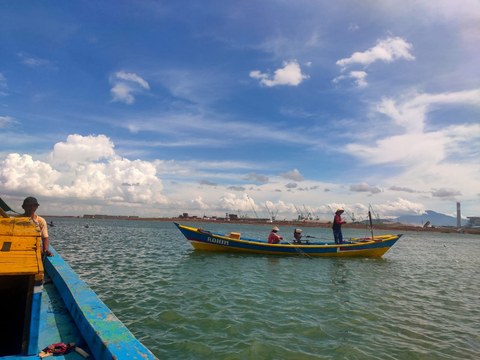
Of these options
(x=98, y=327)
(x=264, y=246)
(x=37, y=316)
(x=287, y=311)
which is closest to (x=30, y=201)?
(x=37, y=316)

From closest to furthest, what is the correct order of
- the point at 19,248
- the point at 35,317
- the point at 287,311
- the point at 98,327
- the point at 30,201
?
the point at 35,317 < the point at 19,248 < the point at 98,327 < the point at 30,201 < the point at 287,311

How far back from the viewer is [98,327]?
11.6 ft

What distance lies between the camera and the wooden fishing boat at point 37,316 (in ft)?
10.0

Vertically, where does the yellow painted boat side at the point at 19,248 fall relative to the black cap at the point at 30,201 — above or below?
below

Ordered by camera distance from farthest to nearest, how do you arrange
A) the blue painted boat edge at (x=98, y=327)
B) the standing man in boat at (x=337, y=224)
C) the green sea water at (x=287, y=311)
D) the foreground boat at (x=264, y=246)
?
the foreground boat at (x=264, y=246) < the standing man in boat at (x=337, y=224) < the green sea water at (x=287, y=311) < the blue painted boat edge at (x=98, y=327)

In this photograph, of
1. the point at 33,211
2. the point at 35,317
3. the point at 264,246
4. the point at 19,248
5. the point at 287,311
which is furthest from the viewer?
the point at 264,246

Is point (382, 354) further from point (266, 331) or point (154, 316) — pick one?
point (154, 316)

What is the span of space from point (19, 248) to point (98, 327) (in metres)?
1.40

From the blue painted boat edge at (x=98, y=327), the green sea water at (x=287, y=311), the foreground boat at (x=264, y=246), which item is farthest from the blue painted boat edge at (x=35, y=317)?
the foreground boat at (x=264, y=246)

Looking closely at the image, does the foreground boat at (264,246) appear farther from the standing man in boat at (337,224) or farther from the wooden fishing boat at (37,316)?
the wooden fishing boat at (37,316)

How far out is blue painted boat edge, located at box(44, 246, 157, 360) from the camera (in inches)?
120

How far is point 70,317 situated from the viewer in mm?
4648

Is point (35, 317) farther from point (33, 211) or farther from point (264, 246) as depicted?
point (264, 246)

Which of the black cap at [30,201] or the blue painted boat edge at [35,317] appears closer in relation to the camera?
the blue painted boat edge at [35,317]
